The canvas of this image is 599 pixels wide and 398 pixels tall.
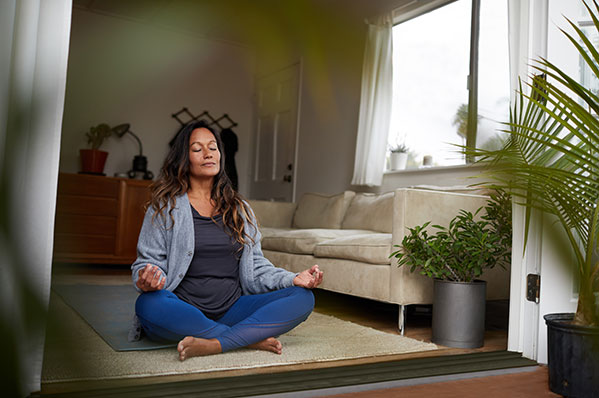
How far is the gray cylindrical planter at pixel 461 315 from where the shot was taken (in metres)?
2.43

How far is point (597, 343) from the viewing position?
0.47 m

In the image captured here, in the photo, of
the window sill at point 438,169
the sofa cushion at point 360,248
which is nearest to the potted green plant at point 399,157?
the window sill at point 438,169

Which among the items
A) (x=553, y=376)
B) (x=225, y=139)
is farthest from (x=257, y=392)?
(x=225, y=139)

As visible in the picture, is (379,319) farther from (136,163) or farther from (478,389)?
(136,163)

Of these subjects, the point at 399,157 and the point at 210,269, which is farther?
the point at 399,157

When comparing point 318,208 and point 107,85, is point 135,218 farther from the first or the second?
point 318,208

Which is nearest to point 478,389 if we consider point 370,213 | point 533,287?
point 533,287

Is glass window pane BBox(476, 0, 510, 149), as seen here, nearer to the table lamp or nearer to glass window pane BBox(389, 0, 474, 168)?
glass window pane BBox(389, 0, 474, 168)

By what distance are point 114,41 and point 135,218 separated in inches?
81.7

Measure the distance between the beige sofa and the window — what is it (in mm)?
681

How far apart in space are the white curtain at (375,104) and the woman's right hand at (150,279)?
294 cm

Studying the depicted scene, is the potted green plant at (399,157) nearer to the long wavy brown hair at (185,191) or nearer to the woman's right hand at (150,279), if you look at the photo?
the long wavy brown hair at (185,191)

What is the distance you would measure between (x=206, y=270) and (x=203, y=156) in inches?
17.5

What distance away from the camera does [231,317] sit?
2.13 meters
